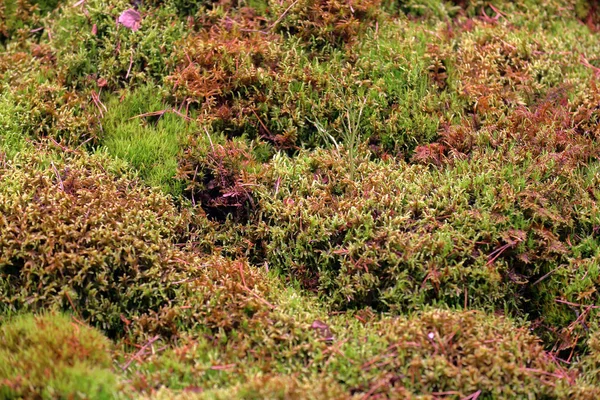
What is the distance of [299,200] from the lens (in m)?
3.77

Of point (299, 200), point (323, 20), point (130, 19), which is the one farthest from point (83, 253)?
point (323, 20)

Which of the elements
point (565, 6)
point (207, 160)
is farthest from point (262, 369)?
point (565, 6)

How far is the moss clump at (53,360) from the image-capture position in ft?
9.22

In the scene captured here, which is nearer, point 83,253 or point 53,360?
point 53,360

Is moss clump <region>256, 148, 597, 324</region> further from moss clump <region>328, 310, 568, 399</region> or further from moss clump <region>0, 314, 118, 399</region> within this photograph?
moss clump <region>0, 314, 118, 399</region>

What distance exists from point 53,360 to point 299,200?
1507 mm

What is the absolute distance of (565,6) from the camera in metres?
5.10

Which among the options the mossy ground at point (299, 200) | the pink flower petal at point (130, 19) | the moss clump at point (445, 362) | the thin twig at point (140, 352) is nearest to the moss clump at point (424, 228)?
the mossy ground at point (299, 200)

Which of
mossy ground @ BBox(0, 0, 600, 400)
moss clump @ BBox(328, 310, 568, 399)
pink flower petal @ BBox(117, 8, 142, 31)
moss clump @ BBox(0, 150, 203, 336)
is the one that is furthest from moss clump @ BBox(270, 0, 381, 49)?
moss clump @ BBox(328, 310, 568, 399)

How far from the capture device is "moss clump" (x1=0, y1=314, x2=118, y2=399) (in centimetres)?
281

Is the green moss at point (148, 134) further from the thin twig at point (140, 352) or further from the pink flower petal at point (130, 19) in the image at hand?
the thin twig at point (140, 352)

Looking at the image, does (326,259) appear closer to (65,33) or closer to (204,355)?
(204,355)

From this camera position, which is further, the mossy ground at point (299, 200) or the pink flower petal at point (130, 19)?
the pink flower petal at point (130, 19)

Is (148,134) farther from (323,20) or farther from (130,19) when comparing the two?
(323,20)
